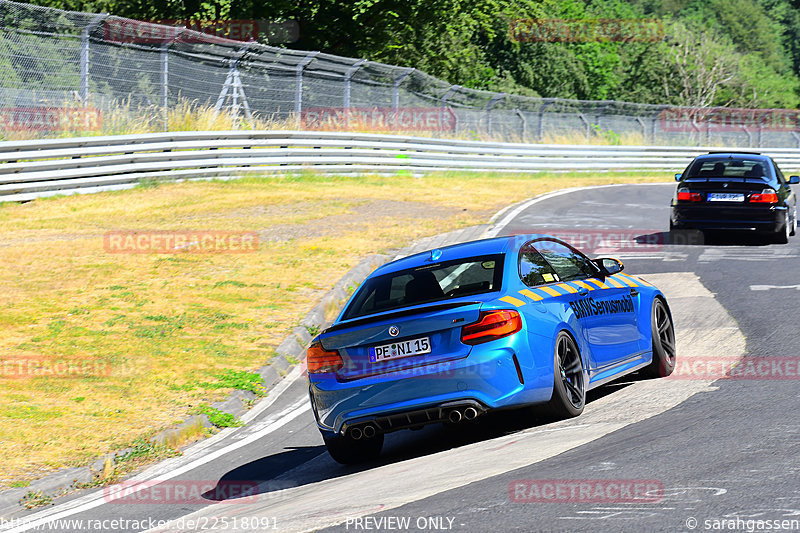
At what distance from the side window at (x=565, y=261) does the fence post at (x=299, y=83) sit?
19053mm

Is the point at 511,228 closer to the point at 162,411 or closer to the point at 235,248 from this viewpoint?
the point at 235,248

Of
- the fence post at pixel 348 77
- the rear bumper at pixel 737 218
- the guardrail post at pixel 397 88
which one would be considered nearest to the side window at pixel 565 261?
the rear bumper at pixel 737 218

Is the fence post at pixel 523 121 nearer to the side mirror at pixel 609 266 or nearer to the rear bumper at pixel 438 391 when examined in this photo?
the side mirror at pixel 609 266

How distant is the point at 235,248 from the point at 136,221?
3260 millimetres

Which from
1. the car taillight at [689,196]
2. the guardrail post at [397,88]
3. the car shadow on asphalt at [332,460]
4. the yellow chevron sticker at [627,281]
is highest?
the guardrail post at [397,88]

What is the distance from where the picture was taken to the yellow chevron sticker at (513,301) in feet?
23.4

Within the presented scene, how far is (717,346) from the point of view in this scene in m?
9.88

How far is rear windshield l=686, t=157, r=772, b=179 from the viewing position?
684 inches

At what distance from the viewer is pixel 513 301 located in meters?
7.18

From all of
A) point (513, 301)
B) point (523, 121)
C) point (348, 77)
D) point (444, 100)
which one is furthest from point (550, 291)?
point (523, 121)

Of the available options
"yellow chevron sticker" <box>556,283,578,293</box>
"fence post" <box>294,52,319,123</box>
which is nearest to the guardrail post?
"fence post" <box>294,52,319,123</box>

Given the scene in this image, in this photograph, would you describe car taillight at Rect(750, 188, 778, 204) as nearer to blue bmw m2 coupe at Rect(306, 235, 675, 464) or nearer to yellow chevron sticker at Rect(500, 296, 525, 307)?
blue bmw m2 coupe at Rect(306, 235, 675, 464)

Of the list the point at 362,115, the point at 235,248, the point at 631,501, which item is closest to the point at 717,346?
the point at 631,501

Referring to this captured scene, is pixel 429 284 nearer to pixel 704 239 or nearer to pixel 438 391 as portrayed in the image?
pixel 438 391
